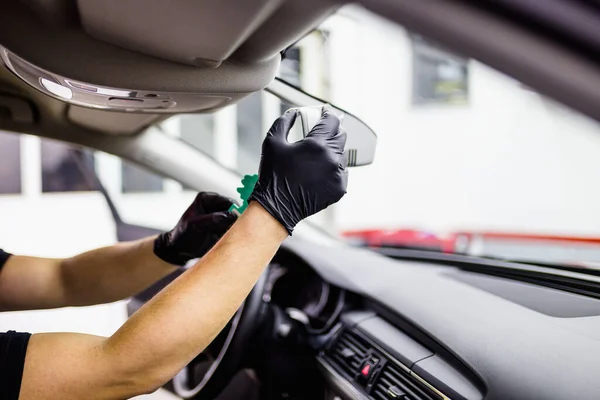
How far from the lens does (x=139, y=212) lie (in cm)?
322

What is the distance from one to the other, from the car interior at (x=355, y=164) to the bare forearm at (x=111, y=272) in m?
0.34

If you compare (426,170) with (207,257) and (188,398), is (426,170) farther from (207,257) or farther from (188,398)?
(207,257)

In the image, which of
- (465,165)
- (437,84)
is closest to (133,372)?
(437,84)

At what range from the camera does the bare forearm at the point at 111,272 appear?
1.56m

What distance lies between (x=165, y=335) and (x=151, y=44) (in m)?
0.50

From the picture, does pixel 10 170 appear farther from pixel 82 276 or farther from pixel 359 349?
pixel 359 349

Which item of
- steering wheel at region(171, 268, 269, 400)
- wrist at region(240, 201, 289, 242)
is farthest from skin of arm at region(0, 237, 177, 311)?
wrist at region(240, 201, 289, 242)

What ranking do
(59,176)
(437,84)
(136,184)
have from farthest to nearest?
(437,84) → (59,176) → (136,184)

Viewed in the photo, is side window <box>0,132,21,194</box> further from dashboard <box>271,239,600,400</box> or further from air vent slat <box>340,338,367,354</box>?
air vent slat <box>340,338,367,354</box>

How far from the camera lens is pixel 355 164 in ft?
3.80

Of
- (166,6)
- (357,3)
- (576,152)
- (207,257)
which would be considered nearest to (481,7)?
(357,3)

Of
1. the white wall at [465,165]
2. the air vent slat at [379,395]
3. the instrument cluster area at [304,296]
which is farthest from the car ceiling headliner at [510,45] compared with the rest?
the white wall at [465,165]

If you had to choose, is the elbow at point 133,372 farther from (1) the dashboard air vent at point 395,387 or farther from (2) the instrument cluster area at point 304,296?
(2) the instrument cluster area at point 304,296

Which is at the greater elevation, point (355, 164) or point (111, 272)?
point (355, 164)
